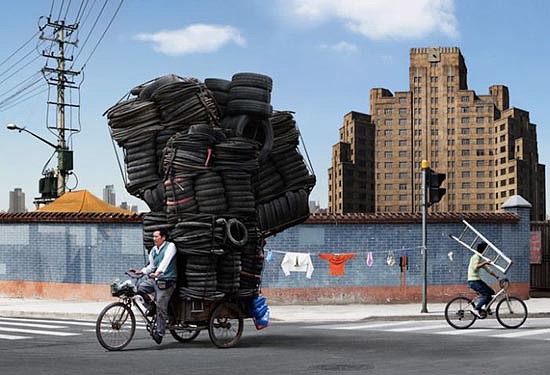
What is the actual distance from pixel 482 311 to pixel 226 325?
5.90 m

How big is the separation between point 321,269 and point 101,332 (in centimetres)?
1208

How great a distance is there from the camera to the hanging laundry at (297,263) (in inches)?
922

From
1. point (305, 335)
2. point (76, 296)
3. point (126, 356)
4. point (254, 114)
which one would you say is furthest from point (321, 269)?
point (126, 356)

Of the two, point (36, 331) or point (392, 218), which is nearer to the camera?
point (36, 331)

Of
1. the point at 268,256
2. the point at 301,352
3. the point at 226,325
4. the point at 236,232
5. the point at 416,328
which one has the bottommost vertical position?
the point at 416,328

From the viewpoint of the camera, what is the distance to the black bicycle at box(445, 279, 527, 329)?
53.4 feet

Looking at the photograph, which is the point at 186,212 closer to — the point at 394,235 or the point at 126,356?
the point at 126,356

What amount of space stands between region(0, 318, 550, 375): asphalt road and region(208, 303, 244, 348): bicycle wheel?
20 cm

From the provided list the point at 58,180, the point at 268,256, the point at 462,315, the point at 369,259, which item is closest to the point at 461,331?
the point at 462,315

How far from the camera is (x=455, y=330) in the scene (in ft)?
52.5

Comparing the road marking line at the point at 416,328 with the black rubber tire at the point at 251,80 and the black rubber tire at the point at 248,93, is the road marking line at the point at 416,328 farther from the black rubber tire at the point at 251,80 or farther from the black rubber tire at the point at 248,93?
the black rubber tire at the point at 251,80

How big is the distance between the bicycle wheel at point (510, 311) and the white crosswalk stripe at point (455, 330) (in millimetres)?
164

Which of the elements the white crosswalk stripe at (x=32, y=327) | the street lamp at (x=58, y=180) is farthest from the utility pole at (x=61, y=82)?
the white crosswalk stripe at (x=32, y=327)

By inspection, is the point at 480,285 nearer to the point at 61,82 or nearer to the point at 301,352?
the point at 301,352
